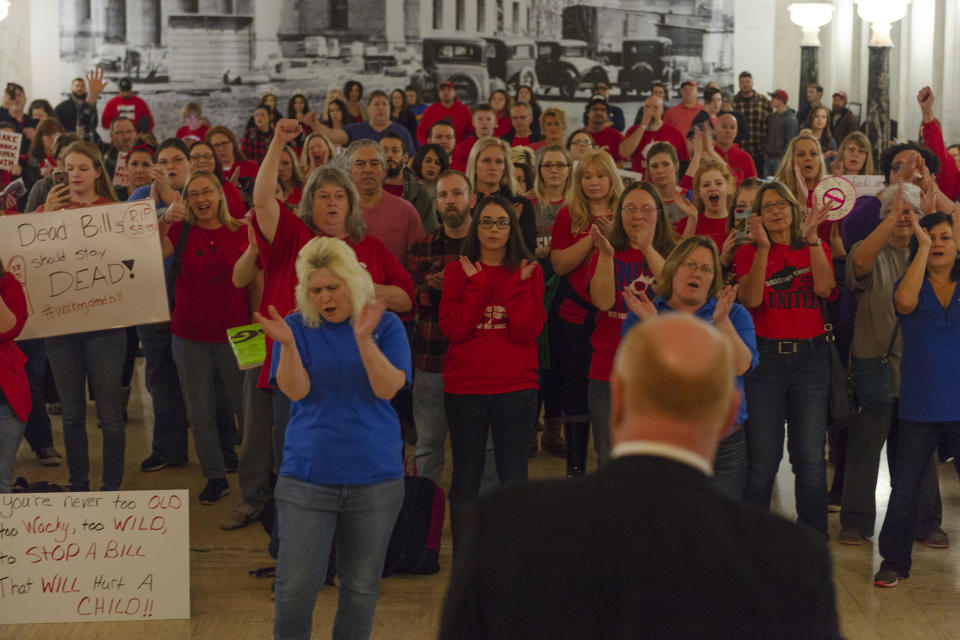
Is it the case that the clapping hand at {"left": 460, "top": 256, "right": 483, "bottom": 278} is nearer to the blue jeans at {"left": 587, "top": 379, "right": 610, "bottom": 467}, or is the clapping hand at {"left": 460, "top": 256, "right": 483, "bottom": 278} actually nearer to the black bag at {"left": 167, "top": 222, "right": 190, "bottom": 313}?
the blue jeans at {"left": 587, "top": 379, "right": 610, "bottom": 467}

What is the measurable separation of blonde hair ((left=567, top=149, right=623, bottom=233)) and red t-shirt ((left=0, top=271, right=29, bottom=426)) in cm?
92

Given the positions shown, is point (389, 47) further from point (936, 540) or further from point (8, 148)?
point (936, 540)

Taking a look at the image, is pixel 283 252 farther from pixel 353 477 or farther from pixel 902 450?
pixel 902 450

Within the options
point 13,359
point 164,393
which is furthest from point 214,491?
point 13,359

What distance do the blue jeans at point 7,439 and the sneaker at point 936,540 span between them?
14.2ft

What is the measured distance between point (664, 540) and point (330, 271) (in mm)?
2373

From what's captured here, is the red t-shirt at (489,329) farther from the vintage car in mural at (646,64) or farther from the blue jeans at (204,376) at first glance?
the vintage car in mural at (646,64)

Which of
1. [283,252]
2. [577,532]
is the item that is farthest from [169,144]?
[577,532]

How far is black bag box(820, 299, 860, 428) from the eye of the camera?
539 centimetres

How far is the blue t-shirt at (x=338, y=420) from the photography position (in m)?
3.83

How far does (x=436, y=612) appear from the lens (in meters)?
4.99

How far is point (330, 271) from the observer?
392cm

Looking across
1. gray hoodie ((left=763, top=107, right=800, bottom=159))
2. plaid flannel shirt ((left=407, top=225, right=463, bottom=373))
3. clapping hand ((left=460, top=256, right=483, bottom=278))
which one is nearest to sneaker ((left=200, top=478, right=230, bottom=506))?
plaid flannel shirt ((left=407, top=225, right=463, bottom=373))

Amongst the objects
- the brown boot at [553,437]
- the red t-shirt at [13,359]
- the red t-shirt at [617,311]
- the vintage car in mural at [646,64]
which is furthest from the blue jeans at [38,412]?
the vintage car in mural at [646,64]
